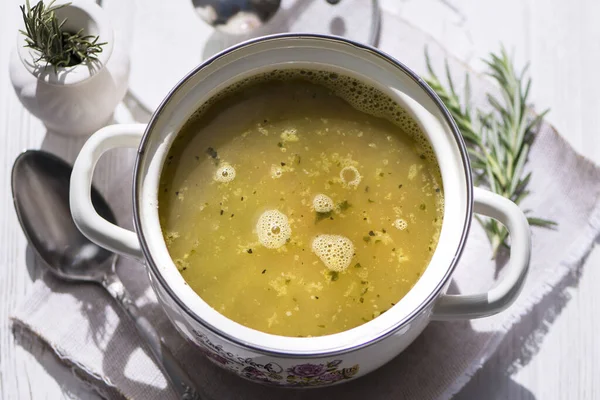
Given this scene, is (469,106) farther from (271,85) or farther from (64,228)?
(64,228)

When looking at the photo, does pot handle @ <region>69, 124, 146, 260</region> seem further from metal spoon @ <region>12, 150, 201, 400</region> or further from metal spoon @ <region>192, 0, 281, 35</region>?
metal spoon @ <region>192, 0, 281, 35</region>

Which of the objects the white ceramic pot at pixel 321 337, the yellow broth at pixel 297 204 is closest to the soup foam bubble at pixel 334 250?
the yellow broth at pixel 297 204

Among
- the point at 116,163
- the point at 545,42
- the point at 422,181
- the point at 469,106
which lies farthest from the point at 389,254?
the point at 545,42

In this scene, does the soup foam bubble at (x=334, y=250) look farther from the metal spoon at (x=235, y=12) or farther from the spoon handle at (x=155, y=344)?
the metal spoon at (x=235, y=12)

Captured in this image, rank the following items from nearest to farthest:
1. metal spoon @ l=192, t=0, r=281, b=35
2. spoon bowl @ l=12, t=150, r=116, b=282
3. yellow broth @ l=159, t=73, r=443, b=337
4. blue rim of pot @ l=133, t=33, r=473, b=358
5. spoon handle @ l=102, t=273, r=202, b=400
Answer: blue rim of pot @ l=133, t=33, r=473, b=358
yellow broth @ l=159, t=73, r=443, b=337
spoon handle @ l=102, t=273, r=202, b=400
spoon bowl @ l=12, t=150, r=116, b=282
metal spoon @ l=192, t=0, r=281, b=35

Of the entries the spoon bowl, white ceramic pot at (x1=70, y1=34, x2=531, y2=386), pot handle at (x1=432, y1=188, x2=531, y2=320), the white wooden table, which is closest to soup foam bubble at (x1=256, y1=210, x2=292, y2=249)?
white ceramic pot at (x1=70, y1=34, x2=531, y2=386)

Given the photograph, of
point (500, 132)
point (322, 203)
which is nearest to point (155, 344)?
point (322, 203)
